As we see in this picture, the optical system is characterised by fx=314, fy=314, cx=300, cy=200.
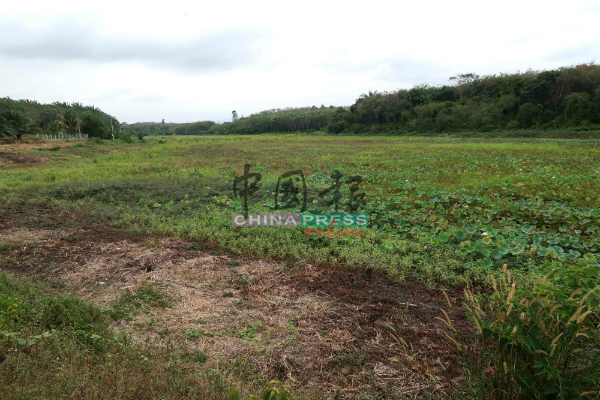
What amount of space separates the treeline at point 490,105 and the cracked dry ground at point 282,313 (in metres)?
34.9

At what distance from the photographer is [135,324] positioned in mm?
3119

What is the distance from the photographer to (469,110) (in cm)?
3891

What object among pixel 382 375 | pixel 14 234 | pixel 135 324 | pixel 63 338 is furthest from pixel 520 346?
pixel 14 234

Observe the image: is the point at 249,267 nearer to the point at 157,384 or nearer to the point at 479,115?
the point at 157,384

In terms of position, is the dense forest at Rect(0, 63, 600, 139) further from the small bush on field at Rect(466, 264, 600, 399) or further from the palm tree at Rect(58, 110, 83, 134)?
the small bush on field at Rect(466, 264, 600, 399)

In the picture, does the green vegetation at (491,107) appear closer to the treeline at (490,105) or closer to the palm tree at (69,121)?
the treeline at (490,105)

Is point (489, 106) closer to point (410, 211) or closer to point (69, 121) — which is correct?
point (410, 211)

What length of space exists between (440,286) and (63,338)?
13.3ft

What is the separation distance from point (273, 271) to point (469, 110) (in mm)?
42310

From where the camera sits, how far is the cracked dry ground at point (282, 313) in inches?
102

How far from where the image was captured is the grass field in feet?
8.21

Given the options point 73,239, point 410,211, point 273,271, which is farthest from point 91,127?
point 273,271

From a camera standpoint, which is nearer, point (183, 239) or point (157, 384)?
point (157, 384)

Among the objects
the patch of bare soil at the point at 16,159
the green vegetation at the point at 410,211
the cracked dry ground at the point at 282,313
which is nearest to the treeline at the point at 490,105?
the green vegetation at the point at 410,211
